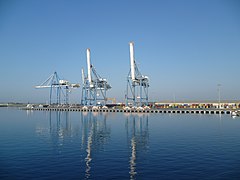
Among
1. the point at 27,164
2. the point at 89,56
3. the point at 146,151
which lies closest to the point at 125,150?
the point at 146,151

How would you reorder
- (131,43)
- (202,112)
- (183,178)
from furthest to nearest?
(131,43) < (202,112) < (183,178)

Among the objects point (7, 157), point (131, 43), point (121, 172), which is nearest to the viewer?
point (121, 172)

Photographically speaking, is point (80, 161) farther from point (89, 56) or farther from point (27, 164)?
point (89, 56)

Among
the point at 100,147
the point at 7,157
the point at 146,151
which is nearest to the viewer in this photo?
the point at 7,157

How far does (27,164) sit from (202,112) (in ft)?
256

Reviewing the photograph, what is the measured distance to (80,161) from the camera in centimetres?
2086

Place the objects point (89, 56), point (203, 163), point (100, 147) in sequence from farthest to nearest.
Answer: point (89, 56)
point (100, 147)
point (203, 163)

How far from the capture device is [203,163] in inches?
781

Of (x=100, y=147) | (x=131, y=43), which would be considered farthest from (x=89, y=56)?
(x=100, y=147)

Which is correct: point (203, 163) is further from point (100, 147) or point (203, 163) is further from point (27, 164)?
point (27, 164)

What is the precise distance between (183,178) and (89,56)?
→ 336 feet

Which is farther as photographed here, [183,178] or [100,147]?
[100,147]

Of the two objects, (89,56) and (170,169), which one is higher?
(89,56)

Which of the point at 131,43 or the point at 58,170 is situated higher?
the point at 131,43
